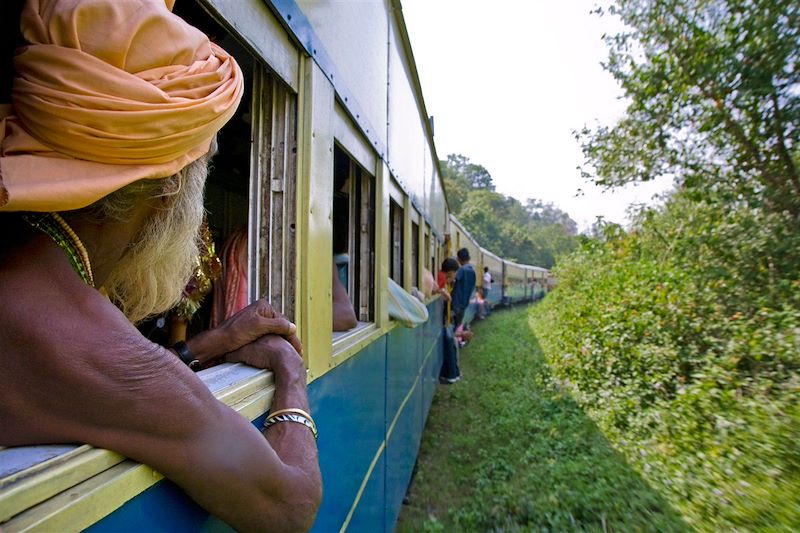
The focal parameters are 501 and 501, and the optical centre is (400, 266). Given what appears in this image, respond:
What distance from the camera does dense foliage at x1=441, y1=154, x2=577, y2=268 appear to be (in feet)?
169

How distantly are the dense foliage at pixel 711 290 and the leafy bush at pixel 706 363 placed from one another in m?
0.01

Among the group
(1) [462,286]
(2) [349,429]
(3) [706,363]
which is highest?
(1) [462,286]

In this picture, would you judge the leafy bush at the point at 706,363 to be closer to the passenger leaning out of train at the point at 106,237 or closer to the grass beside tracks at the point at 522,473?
the grass beside tracks at the point at 522,473

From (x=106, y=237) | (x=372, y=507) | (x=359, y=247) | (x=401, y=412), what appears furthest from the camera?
(x=401, y=412)

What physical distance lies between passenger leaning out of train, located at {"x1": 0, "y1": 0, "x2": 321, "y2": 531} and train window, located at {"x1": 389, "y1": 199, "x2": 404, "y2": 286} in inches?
125

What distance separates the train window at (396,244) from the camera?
13.6ft

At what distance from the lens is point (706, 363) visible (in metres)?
5.07

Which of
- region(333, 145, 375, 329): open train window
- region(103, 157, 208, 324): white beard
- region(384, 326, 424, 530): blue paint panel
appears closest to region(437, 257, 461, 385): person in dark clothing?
region(384, 326, 424, 530): blue paint panel

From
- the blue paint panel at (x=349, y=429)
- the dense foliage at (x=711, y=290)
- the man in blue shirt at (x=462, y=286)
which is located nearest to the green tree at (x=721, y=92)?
the dense foliage at (x=711, y=290)

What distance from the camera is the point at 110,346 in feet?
2.52

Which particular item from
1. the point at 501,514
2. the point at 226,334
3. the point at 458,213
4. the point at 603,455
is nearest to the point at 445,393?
the point at 603,455

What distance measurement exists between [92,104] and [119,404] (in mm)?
462

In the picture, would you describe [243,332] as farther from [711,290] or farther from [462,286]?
[462,286]

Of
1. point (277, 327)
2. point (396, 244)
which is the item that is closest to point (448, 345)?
point (396, 244)
